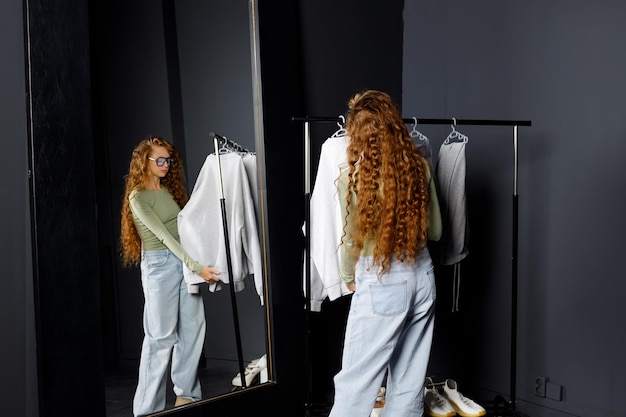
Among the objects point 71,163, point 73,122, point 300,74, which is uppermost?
point 300,74

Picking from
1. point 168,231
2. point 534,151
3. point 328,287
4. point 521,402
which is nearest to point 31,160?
point 168,231

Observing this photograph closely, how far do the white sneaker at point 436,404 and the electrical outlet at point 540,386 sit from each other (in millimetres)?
462

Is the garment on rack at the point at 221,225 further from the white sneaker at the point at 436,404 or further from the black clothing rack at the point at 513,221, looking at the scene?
the white sneaker at the point at 436,404

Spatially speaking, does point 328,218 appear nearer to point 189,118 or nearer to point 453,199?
point 453,199

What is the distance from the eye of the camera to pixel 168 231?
8.77 feet

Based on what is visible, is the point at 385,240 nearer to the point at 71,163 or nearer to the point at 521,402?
the point at 71,163

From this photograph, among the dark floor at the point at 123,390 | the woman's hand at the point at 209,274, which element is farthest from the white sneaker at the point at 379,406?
the woman's hand at the point at 209,274

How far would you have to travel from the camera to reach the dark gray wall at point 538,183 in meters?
3.00

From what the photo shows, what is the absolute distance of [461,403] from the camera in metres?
3.20

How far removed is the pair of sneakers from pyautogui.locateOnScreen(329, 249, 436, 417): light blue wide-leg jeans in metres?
0.77

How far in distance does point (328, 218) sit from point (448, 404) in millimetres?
1184

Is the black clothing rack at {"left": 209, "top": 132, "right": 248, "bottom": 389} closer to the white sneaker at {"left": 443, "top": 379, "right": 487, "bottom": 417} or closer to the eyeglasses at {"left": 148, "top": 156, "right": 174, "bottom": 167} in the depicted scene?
the eyeglasses at {"left": 148, "top": 156, "right": 174, "bottom": 167}

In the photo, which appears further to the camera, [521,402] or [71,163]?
[521,402]

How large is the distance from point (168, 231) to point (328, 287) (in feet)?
2.44
